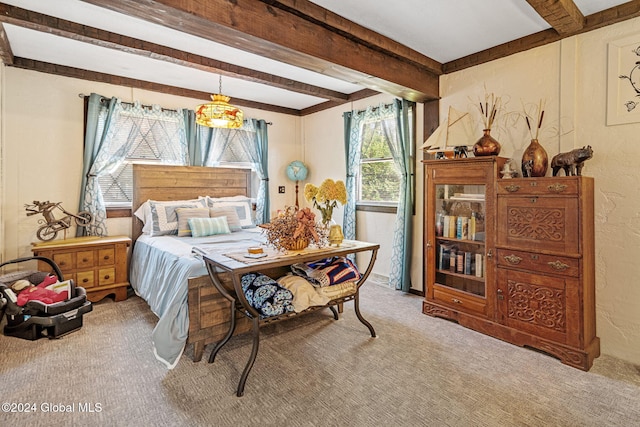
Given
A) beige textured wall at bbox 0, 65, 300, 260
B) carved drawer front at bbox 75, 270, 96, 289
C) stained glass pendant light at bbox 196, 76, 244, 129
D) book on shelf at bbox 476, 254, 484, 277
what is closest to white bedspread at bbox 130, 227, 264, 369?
carved drawer front at bbox 75, 270, 96, 289

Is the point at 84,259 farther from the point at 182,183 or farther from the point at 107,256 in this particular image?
the point at 182,183

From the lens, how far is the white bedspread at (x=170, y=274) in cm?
236

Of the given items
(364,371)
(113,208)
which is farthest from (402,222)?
(113,208)

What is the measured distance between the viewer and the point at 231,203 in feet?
14.8

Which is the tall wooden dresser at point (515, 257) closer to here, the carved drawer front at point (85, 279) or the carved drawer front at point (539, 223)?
the carved drawer front at point (539, 223)

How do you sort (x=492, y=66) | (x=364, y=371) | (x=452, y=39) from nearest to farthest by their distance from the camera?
(x=364, y=371), (x=452, y=39), (x=492, y=66)

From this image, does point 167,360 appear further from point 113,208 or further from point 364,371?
point 113,208

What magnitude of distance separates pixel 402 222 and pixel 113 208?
3.46 meters

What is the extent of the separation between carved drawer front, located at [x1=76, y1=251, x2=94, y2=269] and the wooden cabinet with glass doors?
344cm

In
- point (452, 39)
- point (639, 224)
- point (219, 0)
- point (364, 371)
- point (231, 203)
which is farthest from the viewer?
point (231, 203)

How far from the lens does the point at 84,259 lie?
137 inches

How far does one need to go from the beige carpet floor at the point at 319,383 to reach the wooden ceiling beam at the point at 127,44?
2466 mm

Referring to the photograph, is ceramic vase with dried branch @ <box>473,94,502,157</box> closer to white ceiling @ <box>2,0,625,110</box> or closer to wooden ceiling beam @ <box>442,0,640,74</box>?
wooden ceiling beam @ <box>442,0,640,74</box>

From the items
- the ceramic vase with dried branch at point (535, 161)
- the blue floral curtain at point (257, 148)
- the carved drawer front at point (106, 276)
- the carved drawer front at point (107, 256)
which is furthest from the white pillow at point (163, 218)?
the ceramic vase with dried branch at point (535, 161)
